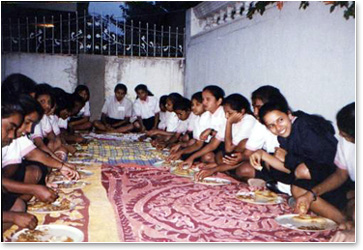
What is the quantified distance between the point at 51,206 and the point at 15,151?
416 millimetres

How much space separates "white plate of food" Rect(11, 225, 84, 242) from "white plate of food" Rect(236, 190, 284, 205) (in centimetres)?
111

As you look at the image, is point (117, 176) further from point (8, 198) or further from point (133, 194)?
point (8, 198)

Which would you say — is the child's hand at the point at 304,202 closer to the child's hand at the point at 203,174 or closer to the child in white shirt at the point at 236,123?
the child's hand at the point at 203,174

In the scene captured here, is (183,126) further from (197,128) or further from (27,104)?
(27,104)

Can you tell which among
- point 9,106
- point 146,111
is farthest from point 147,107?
point 9,106

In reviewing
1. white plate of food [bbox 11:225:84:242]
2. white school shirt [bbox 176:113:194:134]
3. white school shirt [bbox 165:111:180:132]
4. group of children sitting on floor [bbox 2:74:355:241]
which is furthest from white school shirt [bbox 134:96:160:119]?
white plate of food [bbox 11:225:84:242]

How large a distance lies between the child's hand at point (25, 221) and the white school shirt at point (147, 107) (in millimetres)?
4306

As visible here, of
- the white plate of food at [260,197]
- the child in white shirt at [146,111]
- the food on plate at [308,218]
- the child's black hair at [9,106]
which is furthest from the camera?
the child in white shirt at [146,111]

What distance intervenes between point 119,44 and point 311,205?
5385mm

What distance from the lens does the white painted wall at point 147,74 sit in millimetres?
7180

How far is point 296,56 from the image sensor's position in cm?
342

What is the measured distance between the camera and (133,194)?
281 centimetres

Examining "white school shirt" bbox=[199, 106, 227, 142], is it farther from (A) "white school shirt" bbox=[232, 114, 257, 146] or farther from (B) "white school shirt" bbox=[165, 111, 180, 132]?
(B) "white school shirt" bbox=[165, 111, 180, 132]

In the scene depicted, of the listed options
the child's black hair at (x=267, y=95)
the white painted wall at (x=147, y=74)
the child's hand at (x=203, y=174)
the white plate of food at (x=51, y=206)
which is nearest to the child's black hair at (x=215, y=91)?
the child's black hair at (x=267, y=95)
